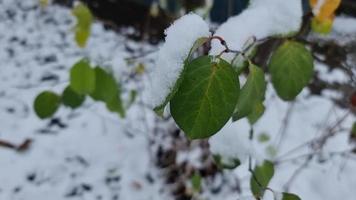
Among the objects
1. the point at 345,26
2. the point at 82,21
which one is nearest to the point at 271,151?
the point at 345,26

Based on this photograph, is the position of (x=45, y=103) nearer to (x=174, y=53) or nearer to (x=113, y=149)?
(x=174, y=53)

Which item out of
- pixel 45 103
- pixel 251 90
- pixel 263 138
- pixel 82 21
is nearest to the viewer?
pixel 251 90

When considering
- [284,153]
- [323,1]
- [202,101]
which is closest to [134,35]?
[284,153]

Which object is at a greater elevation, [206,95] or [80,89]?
[80,89]

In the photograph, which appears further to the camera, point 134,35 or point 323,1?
point 134,35

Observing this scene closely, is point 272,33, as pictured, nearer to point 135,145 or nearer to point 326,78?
point 135,145

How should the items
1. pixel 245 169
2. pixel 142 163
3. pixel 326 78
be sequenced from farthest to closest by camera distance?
1. pixel 326 78
2. pixel 142 163
3. pixel 245 169
